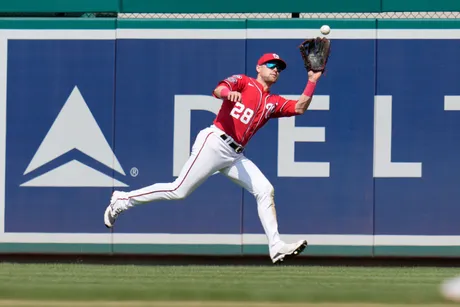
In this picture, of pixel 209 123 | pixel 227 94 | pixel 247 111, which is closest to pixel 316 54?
pixel 247 111

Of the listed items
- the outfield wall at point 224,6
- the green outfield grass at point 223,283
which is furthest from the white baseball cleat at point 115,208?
the outfield wall at point 224,6

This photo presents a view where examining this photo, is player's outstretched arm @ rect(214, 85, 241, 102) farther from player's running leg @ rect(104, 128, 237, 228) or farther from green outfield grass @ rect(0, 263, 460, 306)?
green outfield grass @ rect(0, 263, 460, 306)

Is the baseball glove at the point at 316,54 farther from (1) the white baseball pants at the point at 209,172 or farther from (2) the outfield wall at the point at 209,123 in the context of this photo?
(2) the outfield wall at the point at 209,123

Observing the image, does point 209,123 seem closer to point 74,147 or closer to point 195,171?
point 74,147

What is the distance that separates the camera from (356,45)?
10.9 m

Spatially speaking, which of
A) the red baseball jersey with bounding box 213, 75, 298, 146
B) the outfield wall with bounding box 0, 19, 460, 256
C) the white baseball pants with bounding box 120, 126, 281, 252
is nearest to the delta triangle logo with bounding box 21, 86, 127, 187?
the outfield wall with bounding box 0, 19, 460, 256

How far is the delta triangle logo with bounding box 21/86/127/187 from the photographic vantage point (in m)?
11.0

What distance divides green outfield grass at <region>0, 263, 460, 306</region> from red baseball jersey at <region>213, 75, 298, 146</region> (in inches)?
49.9

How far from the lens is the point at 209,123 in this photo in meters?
11.0

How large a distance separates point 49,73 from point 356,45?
3163 millimetres

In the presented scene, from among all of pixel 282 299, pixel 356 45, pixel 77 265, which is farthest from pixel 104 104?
pixel 282 299

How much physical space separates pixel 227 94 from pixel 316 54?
3.31 feet

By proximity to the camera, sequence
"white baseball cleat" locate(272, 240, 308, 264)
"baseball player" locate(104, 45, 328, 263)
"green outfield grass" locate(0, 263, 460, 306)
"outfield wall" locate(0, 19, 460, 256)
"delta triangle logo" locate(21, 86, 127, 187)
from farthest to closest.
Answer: "delta triangle logo" locate(21, 86, 127, 187)
"outfield wall" locate(0, 19, 460, 256)
"baseball player" locate(104, 45, 328, 263)
"white baseball cleat" locate(272, 240, 308, 264)
"green outfield grass" locate(0, 263, 460, 306)

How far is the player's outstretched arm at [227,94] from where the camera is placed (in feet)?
27.5
